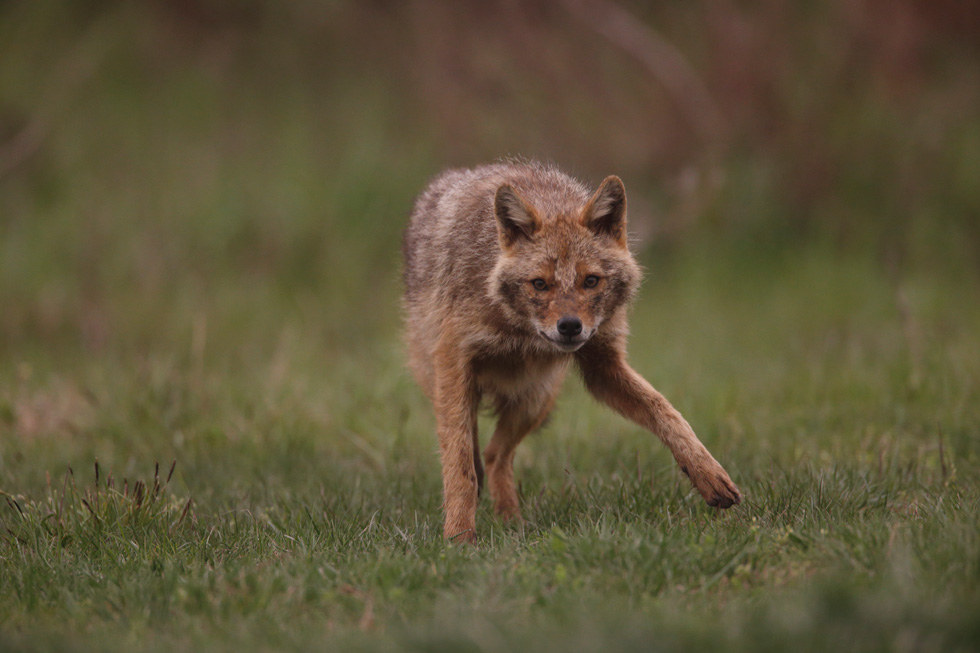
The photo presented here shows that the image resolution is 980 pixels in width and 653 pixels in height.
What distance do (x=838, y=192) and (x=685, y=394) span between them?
223 inches

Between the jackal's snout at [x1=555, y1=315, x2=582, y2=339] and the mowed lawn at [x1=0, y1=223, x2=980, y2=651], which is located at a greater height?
the jackal's snout at [x1=555, y1=315, x2=582, y2=339]

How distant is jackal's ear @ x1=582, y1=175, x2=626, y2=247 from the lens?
5285mm

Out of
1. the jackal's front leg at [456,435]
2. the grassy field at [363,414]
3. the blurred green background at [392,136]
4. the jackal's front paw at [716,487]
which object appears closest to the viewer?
the grassy field at [363,414]

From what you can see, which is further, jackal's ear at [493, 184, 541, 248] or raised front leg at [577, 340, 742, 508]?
jackal's ear at [493, 184, 541, 248]

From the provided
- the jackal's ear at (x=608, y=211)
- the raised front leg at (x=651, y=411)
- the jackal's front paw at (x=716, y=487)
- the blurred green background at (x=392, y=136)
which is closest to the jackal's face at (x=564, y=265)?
the jackal's ear at (x=608, y=211)

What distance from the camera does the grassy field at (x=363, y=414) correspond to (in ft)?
12.1

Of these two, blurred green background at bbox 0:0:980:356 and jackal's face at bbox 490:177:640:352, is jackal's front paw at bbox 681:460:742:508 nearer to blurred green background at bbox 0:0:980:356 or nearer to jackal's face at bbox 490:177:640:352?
jackal's face at bbox 490:177:640:352

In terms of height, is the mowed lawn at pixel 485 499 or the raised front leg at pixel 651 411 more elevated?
the raised front leg at pixel 651 411

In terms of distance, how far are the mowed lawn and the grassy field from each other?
0.02 m

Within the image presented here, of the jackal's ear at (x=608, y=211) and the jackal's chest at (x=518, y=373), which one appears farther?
the jackal's chest at (x=518, y=373)

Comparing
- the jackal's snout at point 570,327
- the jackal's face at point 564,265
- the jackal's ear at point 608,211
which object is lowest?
the jackal's snout at point 570,327

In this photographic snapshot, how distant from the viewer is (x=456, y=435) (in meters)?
5.39

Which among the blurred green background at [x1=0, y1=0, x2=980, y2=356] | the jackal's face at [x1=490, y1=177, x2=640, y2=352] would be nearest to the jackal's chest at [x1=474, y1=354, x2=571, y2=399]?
the jackal's face at [x1=490, y1=177, x2=640, y2=352]

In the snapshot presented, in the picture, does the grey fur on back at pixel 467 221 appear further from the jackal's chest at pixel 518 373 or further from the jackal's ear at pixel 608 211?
the jackal's chest at pixel 518 373
